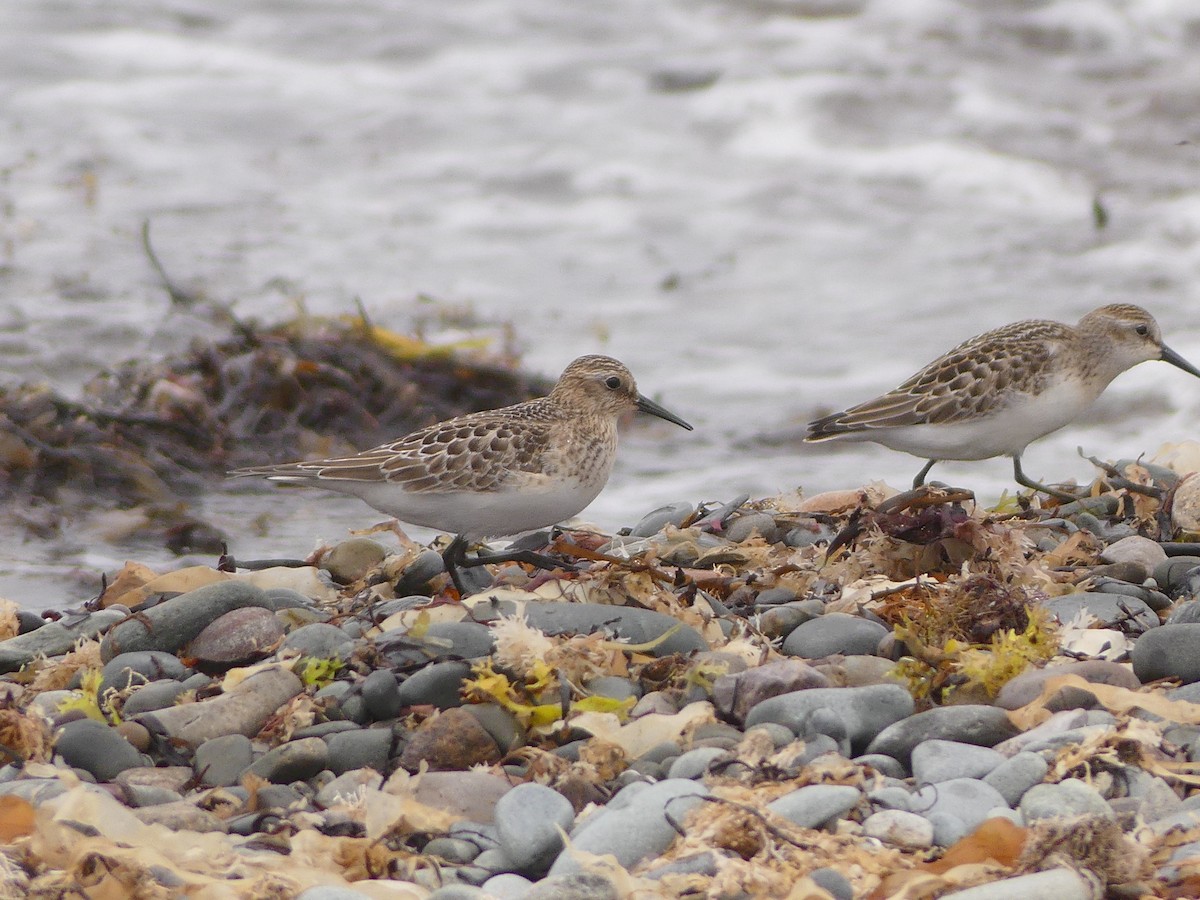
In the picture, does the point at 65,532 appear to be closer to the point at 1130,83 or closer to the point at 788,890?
the point at 788,890

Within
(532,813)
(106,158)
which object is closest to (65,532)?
(532,813)

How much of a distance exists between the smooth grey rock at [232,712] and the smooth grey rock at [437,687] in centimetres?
31

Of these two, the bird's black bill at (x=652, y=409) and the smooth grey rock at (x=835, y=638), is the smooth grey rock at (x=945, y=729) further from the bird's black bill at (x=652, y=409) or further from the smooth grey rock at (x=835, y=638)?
the bird's black bill at (x=652, y=409)

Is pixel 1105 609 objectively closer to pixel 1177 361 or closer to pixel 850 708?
pixel 850 708

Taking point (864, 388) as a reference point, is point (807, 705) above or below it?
above

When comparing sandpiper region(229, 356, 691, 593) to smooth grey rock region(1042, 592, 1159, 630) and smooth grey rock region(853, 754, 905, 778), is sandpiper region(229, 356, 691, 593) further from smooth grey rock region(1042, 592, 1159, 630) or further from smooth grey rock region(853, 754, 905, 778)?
smooth grey rock region(853, 754, 905, 778)

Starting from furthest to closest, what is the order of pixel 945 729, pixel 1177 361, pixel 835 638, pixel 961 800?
pixel 1177 361, pixel 835 638, pixel 945 729, pixel 961 800

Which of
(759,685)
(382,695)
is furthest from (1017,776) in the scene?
(382,695)

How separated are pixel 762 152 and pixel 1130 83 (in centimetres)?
345

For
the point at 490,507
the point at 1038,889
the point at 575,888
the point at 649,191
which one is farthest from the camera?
the point at 649,191

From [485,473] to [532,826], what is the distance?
208 centimetres

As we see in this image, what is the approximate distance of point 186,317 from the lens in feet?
32.1

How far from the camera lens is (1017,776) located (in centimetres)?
321

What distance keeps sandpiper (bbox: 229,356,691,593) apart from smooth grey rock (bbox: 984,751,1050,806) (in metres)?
1.93
